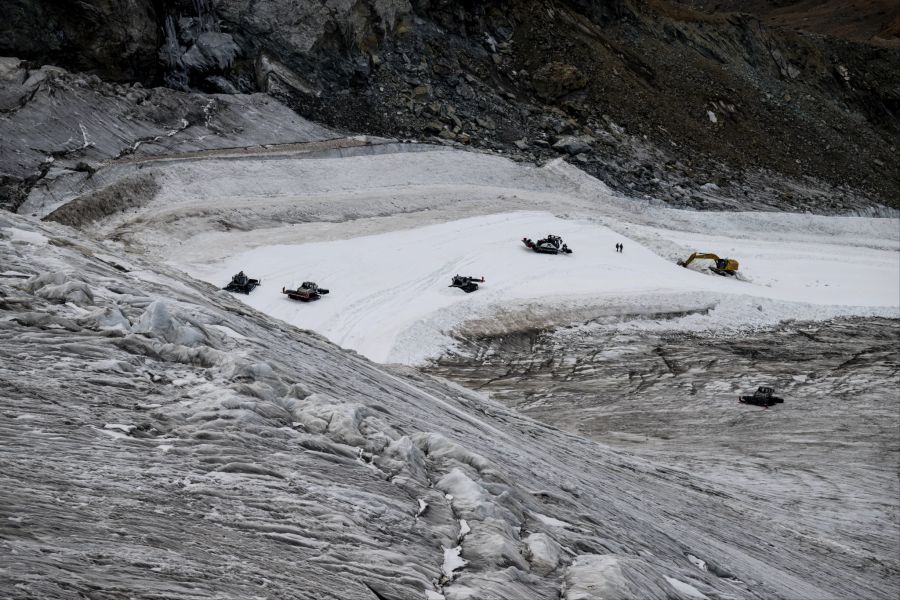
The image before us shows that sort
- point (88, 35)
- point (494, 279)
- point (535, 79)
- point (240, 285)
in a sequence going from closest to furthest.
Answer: point (240, 285) → point (494, 279) → point (88, 35) → point (535, 79)

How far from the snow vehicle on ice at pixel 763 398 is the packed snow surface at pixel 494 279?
23.2ft

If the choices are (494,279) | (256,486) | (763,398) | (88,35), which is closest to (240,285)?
(494,279)

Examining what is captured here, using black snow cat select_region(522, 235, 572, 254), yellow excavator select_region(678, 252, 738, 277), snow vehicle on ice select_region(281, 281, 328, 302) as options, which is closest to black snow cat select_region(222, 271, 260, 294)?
snow vehicle on ice select_region(281, 281, 328, 302)

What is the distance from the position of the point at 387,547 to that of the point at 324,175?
113 feet

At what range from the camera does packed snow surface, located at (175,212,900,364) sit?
2677 cm

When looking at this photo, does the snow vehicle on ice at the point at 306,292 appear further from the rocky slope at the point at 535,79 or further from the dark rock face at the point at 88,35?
the dark rock face at the point at 88,35

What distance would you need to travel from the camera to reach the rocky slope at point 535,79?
155ft

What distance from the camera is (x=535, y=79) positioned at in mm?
57250

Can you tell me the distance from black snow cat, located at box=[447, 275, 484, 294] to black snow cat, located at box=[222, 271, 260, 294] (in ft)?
24.4

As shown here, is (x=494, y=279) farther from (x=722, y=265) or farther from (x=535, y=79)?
(x=535, y=79)

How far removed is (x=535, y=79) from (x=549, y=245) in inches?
996

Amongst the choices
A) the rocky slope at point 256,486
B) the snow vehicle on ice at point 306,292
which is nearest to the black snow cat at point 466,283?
the snow vehicle on ice at point 306,292

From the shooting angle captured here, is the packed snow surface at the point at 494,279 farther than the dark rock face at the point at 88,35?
No

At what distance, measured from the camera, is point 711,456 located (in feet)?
65.8
